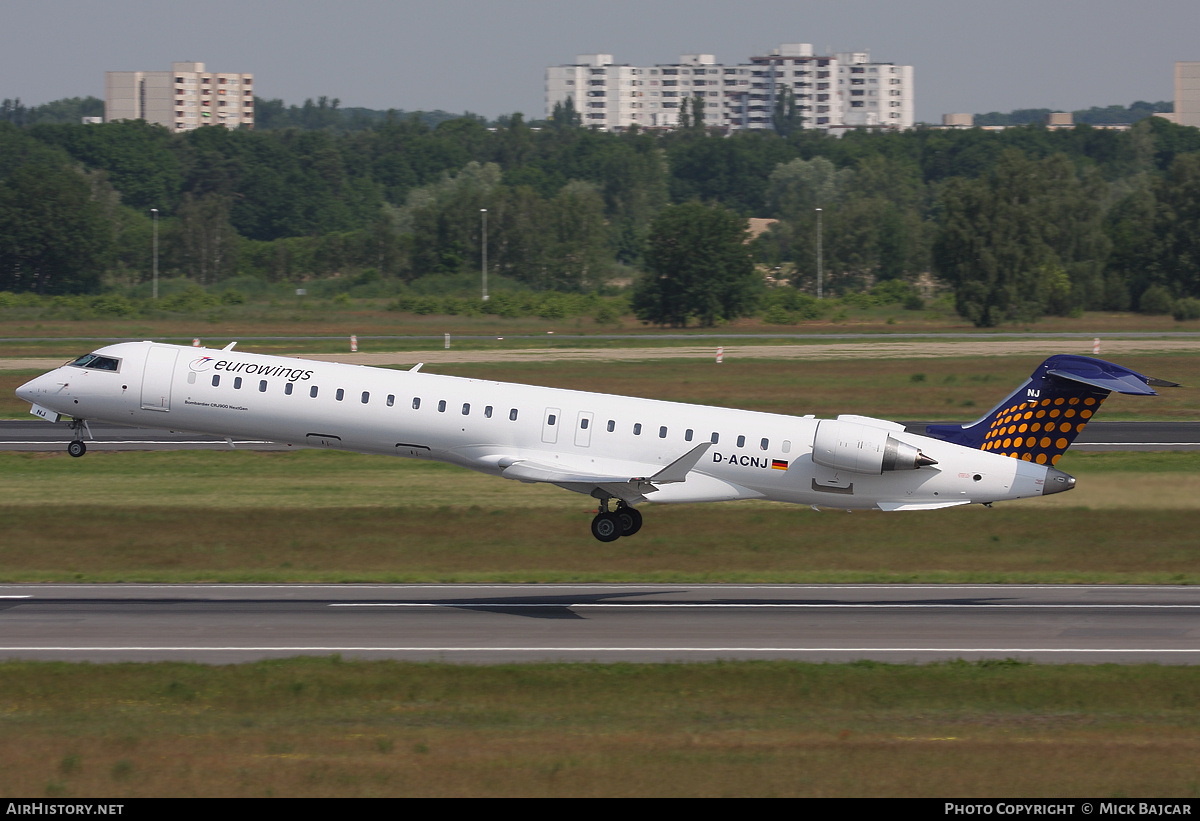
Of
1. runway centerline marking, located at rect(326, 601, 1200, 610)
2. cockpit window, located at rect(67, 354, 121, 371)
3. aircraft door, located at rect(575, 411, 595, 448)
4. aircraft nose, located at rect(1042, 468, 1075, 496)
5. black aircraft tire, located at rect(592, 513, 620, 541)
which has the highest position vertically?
cockpit window, located at rect(67, 354, 121, 371)

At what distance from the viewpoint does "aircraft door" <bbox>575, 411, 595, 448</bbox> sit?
109 feet

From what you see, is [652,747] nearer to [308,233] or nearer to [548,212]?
[548,212]

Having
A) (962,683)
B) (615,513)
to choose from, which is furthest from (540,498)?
(962,683)

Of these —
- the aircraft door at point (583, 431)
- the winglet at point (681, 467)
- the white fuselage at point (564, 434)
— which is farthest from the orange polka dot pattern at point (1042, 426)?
the aircraft door at point (583, 431)

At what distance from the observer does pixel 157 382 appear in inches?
1337

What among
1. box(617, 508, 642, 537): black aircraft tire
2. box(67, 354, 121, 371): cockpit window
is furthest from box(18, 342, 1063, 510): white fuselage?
box(67, 354, 121, 371): cockpit window

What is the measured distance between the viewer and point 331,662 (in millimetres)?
24516

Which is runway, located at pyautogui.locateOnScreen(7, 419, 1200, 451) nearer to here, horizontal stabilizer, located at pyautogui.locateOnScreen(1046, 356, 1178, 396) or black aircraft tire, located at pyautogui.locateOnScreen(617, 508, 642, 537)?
horizontal stabilizer, located at pyautogui.locateOnScreen(1046, 356, 1178, 396)

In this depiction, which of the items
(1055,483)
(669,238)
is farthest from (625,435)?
(669,238)

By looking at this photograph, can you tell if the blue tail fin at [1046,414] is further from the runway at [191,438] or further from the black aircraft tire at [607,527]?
the runway at [191,438]

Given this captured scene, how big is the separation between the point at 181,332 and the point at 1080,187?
11253cm

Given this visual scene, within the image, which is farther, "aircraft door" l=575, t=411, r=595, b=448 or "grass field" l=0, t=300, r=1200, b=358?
"grass field" l=0, t=300, r=1200, b=358

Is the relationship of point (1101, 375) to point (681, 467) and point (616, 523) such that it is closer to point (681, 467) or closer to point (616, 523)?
point (681, 467)

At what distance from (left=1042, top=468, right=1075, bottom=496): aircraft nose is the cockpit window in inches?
906
